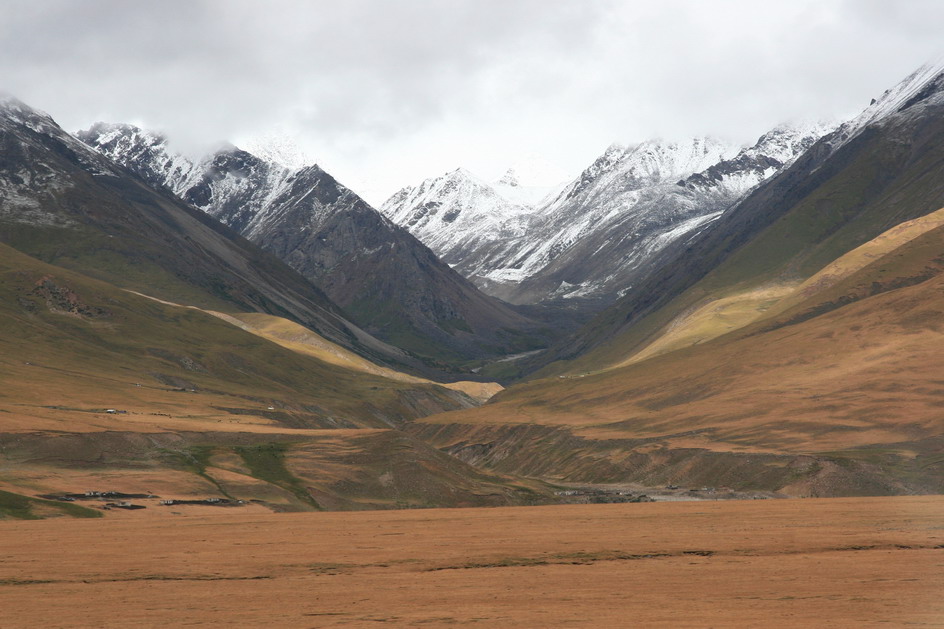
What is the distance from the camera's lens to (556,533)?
222 ft

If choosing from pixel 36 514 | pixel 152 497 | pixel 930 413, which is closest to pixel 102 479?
pixel 152 497

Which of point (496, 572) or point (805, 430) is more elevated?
point (805, 430)

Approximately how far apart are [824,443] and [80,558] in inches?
4410

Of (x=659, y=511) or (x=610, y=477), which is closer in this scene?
(x=659, y=511)

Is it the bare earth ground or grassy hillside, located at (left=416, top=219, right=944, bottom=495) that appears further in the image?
grassy hillside, located at (left=416, top=219, right=944, bottom=495)

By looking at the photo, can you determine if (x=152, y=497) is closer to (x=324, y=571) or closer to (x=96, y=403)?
(x=324, y=571)

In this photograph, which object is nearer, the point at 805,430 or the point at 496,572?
the point at 496,572

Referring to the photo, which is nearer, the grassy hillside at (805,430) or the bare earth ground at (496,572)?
the bare earth ground at (496,572)

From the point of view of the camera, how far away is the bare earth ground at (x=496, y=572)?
125 ft

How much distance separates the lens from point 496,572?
49750 millimetres

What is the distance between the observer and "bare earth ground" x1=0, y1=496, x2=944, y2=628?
38.2 m

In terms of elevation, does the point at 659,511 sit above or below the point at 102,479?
above

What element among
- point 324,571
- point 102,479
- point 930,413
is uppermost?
point 930,413

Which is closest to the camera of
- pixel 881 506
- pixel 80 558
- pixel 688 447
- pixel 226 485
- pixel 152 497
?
pixel 80 558
